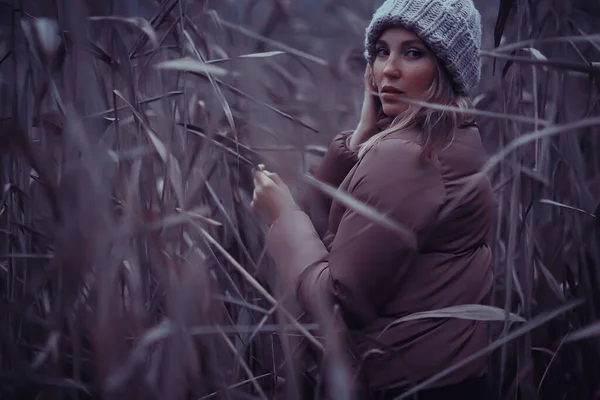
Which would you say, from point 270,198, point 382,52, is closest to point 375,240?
point 270,198

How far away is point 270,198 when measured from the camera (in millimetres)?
807

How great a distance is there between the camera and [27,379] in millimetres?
632

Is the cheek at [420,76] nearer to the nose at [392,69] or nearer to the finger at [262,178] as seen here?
the nose at [392,69]

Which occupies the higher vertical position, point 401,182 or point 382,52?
point 382,52

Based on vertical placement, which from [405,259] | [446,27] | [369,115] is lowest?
[405,259]

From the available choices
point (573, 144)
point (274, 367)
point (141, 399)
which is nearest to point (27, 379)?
point (141, 399)

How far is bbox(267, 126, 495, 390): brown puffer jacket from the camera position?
0.72 meters

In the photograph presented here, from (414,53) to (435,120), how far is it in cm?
11

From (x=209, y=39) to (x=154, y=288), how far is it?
32cm

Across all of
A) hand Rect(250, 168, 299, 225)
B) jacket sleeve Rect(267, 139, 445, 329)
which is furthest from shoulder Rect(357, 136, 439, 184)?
hand Rect(250, 168, 299, 225)

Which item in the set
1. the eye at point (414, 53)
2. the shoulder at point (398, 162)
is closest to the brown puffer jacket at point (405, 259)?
the shoulder at point (398, 162)

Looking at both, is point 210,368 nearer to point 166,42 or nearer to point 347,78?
point 166,42

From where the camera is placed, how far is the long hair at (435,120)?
0.75 metres

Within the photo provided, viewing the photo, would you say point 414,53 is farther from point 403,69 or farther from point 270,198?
point 270,198
